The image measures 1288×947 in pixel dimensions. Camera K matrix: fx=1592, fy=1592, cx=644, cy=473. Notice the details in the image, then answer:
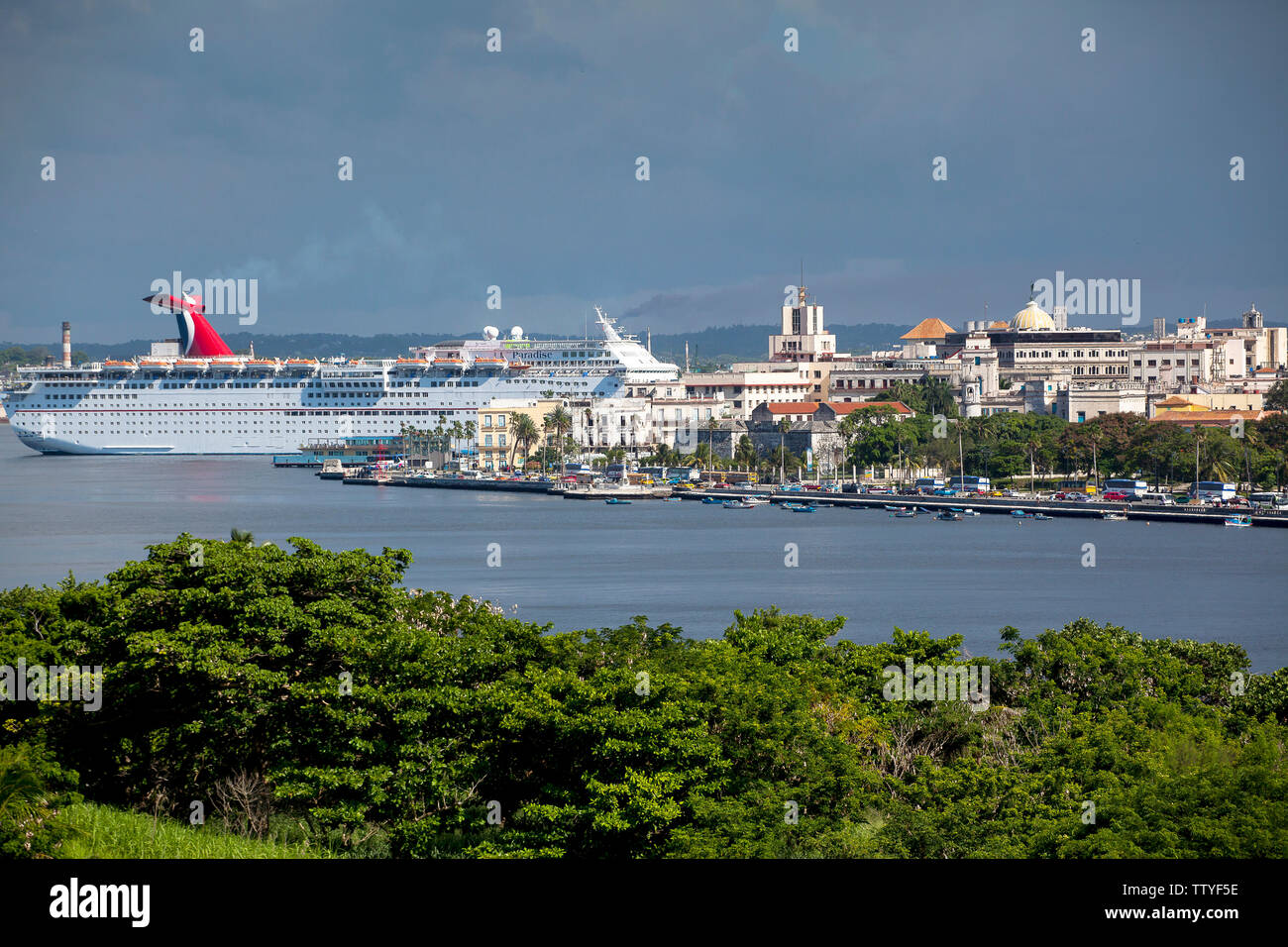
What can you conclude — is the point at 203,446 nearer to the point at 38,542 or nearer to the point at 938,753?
the point at 38,542

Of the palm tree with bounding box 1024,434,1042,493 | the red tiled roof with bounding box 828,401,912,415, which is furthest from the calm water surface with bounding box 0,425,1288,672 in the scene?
the red tiled roof with bounding box 828,401,912,415

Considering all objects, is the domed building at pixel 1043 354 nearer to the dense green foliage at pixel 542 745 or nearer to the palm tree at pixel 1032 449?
the palm tree at pixel 1032 449

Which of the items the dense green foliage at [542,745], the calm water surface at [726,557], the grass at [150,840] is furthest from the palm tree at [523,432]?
the grass at [150,840]

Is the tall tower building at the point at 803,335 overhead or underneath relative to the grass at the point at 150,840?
overhead

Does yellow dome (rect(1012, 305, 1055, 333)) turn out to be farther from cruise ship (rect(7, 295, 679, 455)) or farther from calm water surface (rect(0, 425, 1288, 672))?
calm water surface (rect(0, 425, 1288, 672))

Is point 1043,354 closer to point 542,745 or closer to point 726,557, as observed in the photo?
point 726,557
